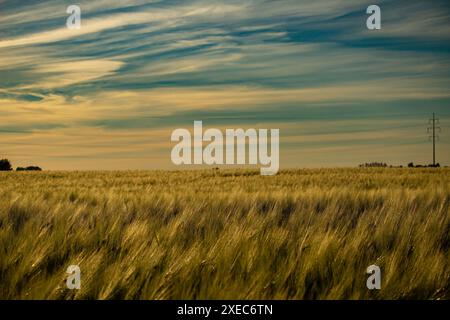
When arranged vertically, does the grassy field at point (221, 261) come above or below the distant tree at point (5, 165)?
below

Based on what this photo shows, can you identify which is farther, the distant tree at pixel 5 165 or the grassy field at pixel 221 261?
the distant tree at pixel 5 165

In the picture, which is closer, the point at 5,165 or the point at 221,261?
the point at 221,261

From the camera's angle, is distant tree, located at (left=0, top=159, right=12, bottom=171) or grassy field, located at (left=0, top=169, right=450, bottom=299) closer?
grassy field, located at (left=0, top=169, right=450, bottom=299)

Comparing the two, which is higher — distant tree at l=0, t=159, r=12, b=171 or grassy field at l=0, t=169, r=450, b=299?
distant tree at l=0, t=159, r=12, b=171

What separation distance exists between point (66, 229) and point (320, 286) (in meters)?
2.87

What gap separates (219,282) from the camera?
132 inches

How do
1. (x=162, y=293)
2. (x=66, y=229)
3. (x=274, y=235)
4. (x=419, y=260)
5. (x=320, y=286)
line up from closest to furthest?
(x=162, y=293)
(x=320, y=286)
(x=419, y=260)
(x=274, y=235)
(x=66, y=229)

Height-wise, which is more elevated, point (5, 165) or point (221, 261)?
point (5, 165)
